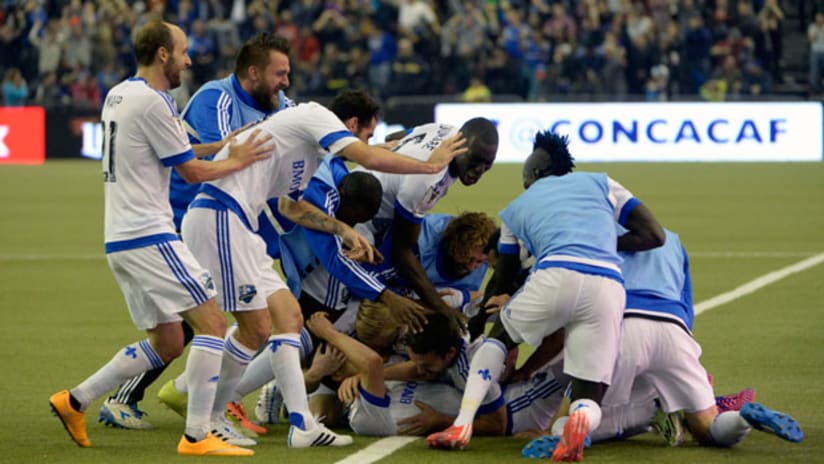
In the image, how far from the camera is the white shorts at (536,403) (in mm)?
7086

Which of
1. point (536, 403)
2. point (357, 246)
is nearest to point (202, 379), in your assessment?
point (357, 246)

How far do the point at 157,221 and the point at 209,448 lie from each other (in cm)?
103

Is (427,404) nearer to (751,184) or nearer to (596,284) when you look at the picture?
(596,284)

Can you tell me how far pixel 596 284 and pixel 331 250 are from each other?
1.56 m

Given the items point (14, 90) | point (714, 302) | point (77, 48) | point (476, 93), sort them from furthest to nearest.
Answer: point (77, 48)
point (14, 90)
point (476, 93)
point (714, 302)

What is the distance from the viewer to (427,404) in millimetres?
7164

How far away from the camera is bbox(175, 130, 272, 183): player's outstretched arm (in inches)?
258

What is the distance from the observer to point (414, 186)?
7.50 m

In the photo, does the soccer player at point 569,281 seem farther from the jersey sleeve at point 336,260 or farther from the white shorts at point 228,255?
the white shorts at point 228,255

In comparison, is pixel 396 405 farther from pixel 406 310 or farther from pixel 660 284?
pixel 660 284

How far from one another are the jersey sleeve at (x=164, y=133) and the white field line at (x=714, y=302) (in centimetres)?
152

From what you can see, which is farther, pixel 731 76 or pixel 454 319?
pixel 731 76

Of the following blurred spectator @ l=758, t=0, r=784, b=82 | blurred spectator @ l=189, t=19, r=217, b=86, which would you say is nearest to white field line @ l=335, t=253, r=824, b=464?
blurred spectator @ l=758, t=0, r=784, b=82

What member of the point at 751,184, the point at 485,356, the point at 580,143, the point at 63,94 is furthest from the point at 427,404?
the point at 63,94
